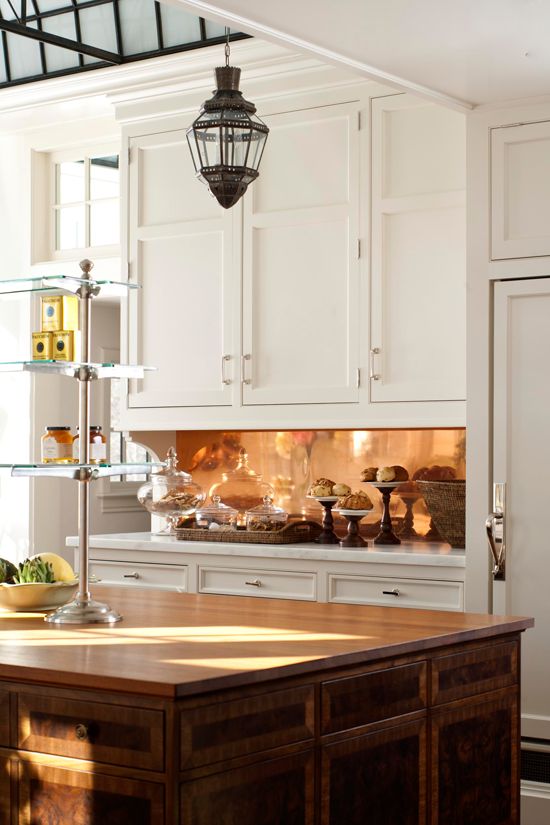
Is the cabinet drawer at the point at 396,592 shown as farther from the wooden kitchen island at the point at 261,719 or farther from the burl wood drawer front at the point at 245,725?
the burl wood drawer front at the point at 245,725

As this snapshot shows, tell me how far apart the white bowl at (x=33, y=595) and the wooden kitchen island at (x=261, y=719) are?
0.06 meters

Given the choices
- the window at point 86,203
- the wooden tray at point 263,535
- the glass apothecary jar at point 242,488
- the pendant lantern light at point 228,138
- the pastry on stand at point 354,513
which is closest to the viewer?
the pendant lantern light at point 228,138

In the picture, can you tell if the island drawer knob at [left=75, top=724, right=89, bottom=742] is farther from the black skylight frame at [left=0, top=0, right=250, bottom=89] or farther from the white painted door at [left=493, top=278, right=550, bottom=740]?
the black skylight frame at [left=0, top=0, right=250, bottom=89]

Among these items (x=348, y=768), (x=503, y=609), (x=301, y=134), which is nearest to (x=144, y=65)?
(x=301, y=134)

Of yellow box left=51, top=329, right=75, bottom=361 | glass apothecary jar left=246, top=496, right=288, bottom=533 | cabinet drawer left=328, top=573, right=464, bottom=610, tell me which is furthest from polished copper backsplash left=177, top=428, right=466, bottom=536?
yellow box left=51, top=329, right=75, bottom=361

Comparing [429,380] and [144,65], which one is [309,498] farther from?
[144,65]

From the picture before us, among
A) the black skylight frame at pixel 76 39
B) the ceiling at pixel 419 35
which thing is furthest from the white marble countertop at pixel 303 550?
the black skylight frame at pixel 76 39

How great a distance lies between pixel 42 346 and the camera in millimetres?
2898

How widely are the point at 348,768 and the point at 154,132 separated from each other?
3551mm

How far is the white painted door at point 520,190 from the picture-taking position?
391 cm

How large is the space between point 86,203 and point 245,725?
431cm

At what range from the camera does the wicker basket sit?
429cm

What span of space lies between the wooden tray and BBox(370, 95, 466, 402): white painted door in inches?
25.6

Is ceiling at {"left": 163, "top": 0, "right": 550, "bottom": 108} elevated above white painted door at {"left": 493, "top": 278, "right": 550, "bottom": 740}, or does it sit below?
above
